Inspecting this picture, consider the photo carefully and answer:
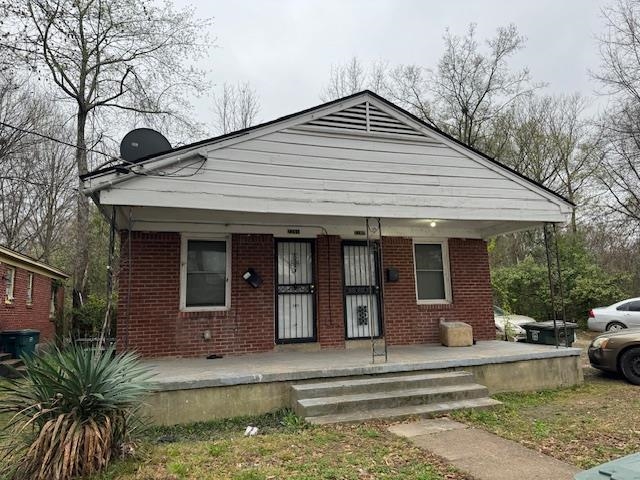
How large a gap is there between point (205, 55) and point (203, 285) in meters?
13.1

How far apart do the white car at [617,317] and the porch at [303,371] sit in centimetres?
824

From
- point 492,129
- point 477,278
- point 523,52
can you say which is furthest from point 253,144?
point 523,52

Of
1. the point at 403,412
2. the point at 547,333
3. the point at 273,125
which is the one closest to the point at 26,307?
the point at 273,125

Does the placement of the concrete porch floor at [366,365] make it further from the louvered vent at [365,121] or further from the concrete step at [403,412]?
the louvered vent at [365,121]

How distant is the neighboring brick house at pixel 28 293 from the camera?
44.7 ft

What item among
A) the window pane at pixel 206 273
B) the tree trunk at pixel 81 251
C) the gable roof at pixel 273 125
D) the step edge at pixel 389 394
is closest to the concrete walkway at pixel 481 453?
the step edge at pixel 389 394

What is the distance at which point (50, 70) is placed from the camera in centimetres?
1628

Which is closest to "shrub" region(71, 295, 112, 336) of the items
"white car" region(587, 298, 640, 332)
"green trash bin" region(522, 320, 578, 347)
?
"green trash bin" region(522, 320, 578, 347)

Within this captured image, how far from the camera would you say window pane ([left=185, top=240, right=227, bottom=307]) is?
798 cm

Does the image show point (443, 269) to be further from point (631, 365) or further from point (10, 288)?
point (10, 288)

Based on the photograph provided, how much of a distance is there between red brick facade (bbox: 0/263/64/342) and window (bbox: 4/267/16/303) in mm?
129

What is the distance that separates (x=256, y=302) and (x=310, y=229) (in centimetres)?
183

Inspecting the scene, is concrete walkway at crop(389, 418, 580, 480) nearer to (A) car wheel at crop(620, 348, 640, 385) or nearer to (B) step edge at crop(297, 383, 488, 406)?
(B) step edge at crop(297, 383, 488, 406)

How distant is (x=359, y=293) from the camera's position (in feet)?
29.3
